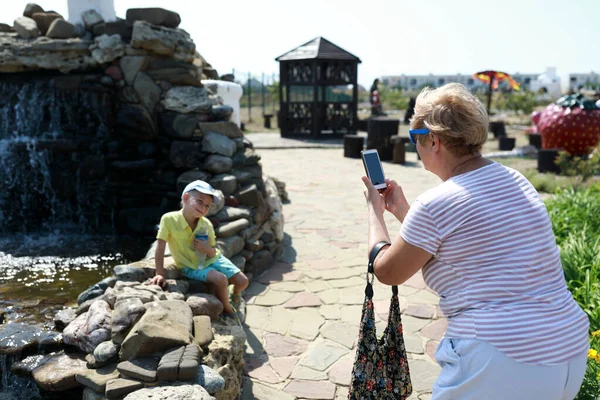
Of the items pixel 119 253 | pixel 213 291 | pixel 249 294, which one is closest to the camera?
pixel 213 291

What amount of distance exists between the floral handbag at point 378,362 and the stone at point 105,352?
1355 mm

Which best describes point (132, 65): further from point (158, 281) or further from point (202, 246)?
point (158, 281)

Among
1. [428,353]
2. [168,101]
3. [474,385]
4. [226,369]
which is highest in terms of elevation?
[168,101]

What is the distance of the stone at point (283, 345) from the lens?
12.8 ft

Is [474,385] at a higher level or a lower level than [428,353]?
higher

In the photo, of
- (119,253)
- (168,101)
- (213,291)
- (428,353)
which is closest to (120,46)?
(168,101)

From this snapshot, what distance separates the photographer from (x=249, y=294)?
4934 millimetres

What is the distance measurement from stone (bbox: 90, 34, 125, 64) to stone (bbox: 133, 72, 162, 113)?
445 mm

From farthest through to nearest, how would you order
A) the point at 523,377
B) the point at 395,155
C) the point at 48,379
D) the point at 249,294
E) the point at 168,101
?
the point at 395,155, the point at 168,101, the point at 249,294, the point at 48,379, the point at 523,377

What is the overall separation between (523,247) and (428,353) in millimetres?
2457

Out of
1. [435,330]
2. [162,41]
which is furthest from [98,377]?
[162,41]

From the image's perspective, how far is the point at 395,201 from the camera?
2361 mm

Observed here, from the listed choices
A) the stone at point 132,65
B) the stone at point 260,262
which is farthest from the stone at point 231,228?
the stone at point 132,65

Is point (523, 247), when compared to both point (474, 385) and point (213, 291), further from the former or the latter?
point (213, 291)
